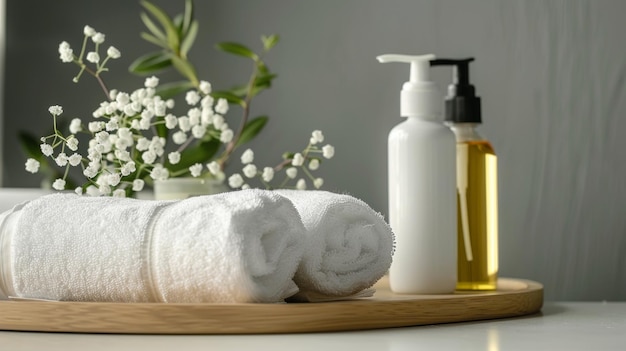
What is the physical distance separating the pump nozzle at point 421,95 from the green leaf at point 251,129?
36cm

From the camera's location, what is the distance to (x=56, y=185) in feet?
2.87

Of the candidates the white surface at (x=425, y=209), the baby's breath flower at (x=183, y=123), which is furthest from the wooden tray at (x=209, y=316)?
the baby's breath flower at (x=183, y=123)

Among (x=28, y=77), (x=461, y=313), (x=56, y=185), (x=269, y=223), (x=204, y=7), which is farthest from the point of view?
(x=28, y=77)

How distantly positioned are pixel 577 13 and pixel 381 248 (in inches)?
18.7

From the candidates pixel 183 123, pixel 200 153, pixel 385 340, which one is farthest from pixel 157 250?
pixel 200 153

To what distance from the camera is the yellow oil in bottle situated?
2.90 feet

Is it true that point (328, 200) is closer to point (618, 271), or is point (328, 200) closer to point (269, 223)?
point (269, 223)

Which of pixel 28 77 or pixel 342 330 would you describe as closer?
pixel 342 330

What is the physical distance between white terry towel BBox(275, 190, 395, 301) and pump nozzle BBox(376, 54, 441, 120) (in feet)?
0.52

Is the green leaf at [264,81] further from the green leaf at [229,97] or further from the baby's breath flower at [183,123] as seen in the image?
the baby's breath flower at [183,123]

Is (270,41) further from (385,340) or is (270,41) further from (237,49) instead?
(385,340)

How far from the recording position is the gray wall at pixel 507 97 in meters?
1.03

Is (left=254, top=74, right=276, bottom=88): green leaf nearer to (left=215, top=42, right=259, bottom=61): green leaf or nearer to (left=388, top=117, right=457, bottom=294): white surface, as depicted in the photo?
(left=215, top=42, right=259, bottom=61): green leaf

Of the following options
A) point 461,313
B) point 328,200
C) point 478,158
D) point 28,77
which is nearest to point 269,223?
point 328,200
